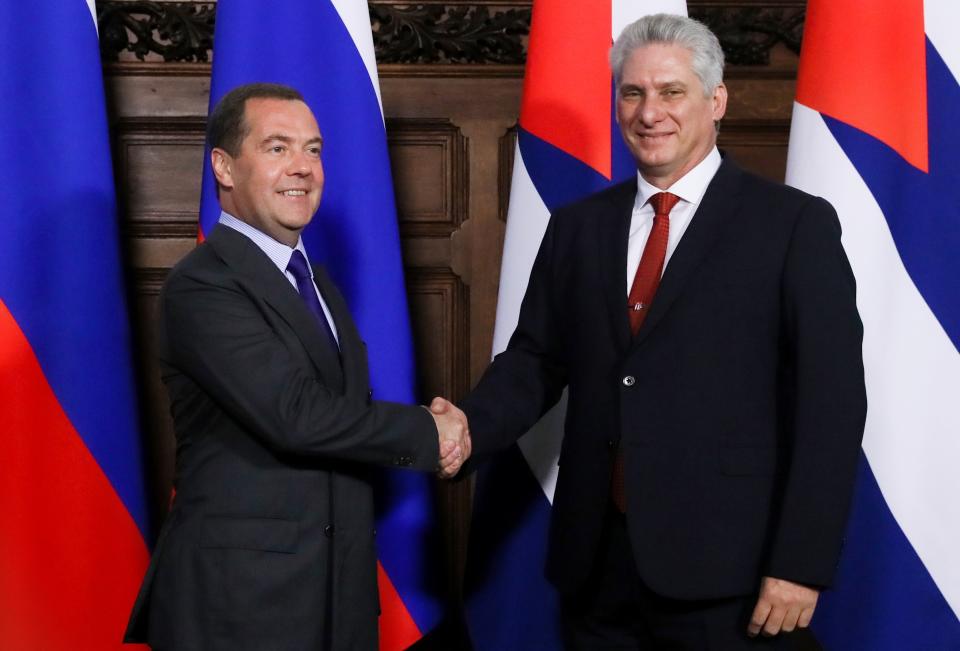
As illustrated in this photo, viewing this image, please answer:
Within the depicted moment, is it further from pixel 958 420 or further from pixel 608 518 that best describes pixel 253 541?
pixel 958 420

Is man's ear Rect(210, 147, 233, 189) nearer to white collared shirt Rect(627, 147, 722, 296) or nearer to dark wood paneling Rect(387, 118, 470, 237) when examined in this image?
white collared shirt Rect(627, 147, 722, 296)

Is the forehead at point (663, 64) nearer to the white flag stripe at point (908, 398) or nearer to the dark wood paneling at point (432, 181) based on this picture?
the white flag stripe at point (908, 398)

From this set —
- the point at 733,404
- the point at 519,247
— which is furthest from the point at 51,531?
the point at 733,404

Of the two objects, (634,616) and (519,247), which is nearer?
(634,616)

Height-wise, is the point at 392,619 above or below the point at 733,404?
below

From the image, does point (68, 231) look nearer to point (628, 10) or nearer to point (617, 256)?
point (617, 256)

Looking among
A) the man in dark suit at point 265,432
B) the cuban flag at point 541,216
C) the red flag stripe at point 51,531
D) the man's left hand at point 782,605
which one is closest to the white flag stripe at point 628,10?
the cuban flag at point 541,216

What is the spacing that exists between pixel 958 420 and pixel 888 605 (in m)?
0.35

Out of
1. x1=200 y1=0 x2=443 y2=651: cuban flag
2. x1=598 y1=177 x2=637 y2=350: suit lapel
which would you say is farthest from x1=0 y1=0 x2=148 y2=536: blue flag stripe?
x1=598 y1=177 x2=637 y2=350: suit lapel

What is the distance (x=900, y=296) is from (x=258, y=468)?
116 cm

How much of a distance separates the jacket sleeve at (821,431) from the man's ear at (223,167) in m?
0.83

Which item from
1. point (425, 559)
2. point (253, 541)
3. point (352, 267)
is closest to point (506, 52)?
point (352, 267)

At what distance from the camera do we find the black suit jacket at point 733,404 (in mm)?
1364

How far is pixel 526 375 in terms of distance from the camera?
176 cm
